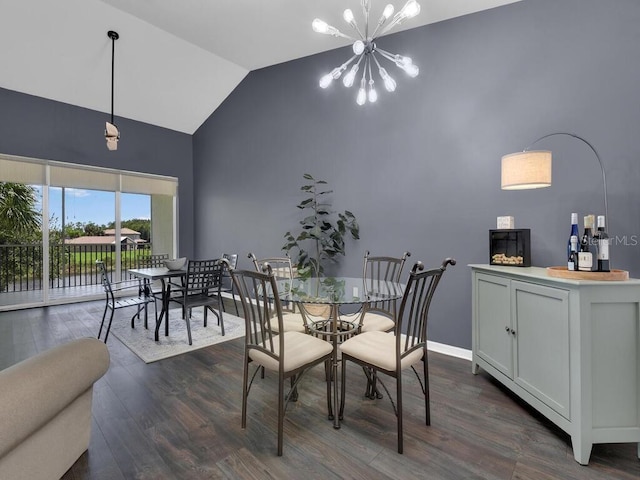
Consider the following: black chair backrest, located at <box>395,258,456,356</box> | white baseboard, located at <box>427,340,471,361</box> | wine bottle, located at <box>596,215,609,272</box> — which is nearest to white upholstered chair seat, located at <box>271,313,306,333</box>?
black chair backrest, located at <box>395,258,456,356</box>

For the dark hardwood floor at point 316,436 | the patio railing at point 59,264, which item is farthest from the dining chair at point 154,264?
the dark hardwood floor at point 316,436

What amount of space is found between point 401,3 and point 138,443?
4.07 metres

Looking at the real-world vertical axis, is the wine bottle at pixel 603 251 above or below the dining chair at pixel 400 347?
above

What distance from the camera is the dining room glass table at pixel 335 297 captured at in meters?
1.92

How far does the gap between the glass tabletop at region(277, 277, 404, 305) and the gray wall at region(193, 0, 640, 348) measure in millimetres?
964

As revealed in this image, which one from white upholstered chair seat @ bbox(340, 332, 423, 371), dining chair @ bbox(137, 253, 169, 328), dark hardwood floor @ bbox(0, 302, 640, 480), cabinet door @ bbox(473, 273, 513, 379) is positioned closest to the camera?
dark hardwood floor @ bbox(0, 302, 640, 480)

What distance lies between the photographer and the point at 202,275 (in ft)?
11.0

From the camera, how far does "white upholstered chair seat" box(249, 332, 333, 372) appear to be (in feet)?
5.77

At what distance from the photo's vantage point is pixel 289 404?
7.02 feet

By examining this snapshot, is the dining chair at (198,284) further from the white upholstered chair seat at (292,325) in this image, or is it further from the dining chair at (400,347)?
the dining chair at (400,347)

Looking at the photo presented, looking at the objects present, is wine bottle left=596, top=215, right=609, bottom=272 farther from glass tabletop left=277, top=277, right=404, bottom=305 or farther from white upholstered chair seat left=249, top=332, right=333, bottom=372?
white upholstered chair seat left=249, top=332, right=333, bottom=372

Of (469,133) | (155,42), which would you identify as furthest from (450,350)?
(155,42)

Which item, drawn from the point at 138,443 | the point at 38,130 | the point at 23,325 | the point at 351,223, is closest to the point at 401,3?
the point at 351,223

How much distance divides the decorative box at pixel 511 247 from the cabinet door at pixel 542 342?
0.31 meters
